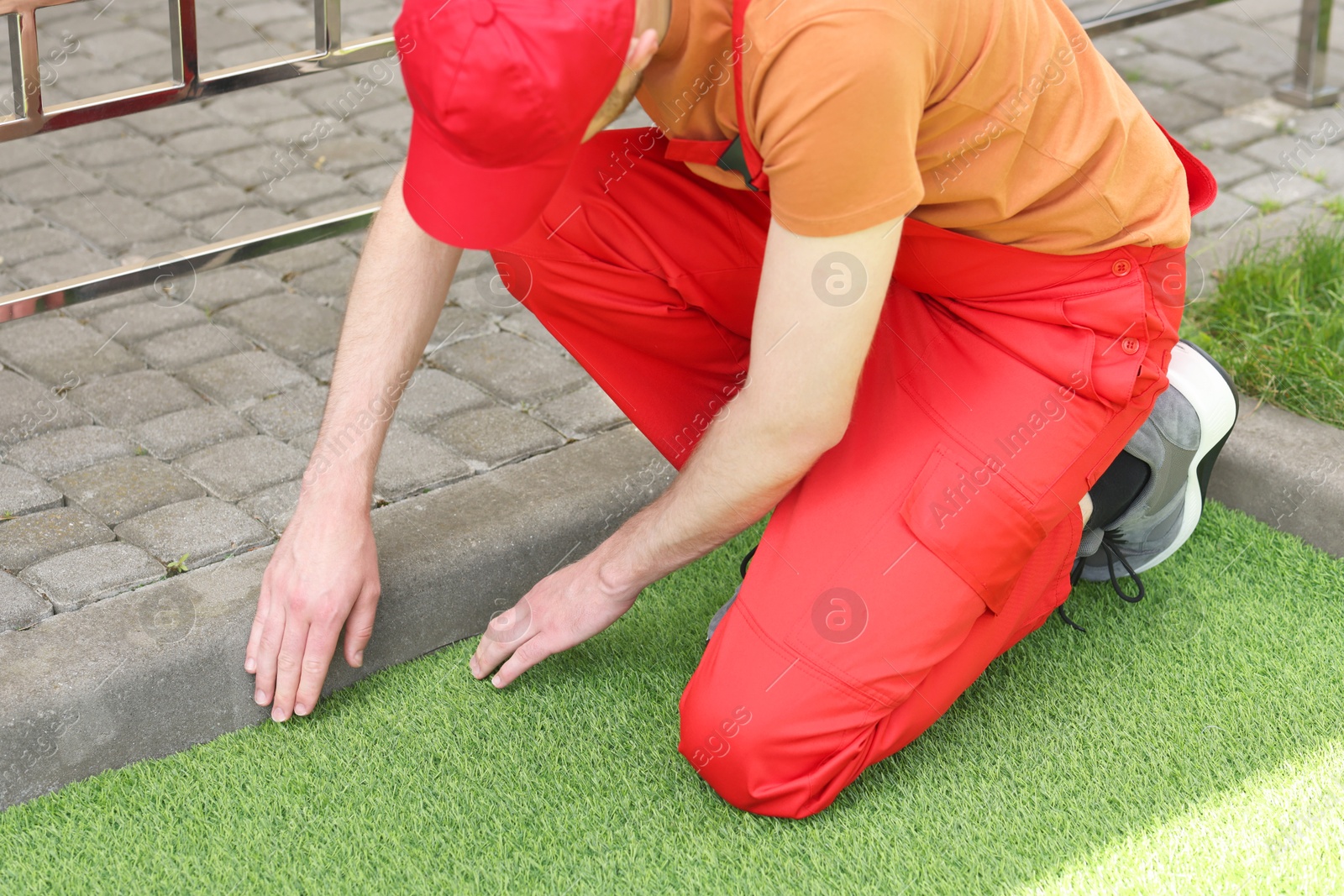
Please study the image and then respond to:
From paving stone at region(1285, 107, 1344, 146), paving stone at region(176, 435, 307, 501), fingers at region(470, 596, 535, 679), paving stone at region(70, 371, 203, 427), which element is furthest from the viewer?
paving stone at region(1285, 107, 1344, 146)

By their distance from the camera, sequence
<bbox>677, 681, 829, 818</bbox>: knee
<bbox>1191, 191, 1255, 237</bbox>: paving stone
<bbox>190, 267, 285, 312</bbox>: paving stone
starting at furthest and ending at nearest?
<bbox>1191, 191, 1255, 237</bbox>: paving stone, <bbox>190, 267, 285, 312</bbox>: paving stone, <bbox>677, 681, 829, 818</bbox>: knee

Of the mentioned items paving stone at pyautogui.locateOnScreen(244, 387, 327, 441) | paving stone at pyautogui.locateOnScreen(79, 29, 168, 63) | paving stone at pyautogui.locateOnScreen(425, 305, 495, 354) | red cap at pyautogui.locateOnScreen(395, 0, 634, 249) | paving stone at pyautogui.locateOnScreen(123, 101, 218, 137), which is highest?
red cap at pyautogui.locateOnScreen(395, 0, 634, 249)

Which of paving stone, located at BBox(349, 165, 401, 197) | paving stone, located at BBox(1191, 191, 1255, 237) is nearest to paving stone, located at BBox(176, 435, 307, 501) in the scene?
paving stone, located at BBox(349, 165, 401, 197)

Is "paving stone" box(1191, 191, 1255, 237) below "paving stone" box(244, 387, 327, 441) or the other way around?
the other way around

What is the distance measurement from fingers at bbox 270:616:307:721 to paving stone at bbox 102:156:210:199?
2158 mm

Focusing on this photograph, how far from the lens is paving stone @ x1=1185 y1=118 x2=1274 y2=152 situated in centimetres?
429

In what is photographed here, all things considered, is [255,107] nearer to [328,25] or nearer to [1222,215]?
[328,25]

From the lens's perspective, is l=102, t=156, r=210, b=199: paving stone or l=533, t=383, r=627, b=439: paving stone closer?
l=533, t=383, r=627, b=439: paving stone

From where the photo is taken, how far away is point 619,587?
2105 millimetres

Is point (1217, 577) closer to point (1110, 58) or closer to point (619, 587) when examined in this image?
point (619, 587)

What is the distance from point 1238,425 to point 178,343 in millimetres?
2329

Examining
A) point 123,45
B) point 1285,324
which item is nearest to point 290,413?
point 1285,324

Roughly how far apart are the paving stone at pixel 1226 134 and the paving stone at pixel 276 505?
3.06 m

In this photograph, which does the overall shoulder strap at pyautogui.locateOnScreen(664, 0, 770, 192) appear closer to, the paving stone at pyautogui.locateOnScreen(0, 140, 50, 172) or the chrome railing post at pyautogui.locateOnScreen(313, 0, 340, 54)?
the chrome railing post at pyautogui.locateOnScreen(313, 0, 340, 54)
